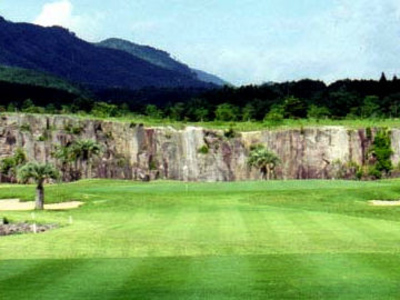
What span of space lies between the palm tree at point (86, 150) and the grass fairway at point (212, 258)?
84.0m

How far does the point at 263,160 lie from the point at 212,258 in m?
111

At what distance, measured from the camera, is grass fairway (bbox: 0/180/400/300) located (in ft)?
68.8

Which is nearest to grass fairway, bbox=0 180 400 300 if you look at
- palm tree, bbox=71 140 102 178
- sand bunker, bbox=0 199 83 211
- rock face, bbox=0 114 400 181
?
sand bunker, bbox=0 199 83 211

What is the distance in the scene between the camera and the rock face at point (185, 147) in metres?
144

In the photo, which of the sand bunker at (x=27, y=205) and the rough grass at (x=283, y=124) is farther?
the rough grass at (x=283, y=124)

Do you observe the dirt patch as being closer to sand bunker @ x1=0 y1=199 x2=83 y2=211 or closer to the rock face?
sand bunker @ x1=0 y1=199 x2=83 y2=211

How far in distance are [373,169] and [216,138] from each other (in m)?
31.2

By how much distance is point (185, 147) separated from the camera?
15125 cm

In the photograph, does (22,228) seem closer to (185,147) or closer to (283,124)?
(185,147)

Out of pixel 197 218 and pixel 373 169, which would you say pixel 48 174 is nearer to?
pixel 197 218

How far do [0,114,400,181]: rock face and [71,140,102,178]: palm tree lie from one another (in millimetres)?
1845

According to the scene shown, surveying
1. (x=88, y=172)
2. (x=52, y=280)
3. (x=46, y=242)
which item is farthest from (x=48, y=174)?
(x=88, y=172)

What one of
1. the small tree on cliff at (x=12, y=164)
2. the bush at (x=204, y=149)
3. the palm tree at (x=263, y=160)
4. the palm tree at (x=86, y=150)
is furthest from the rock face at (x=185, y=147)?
the palm tree at (x=263, y=160)

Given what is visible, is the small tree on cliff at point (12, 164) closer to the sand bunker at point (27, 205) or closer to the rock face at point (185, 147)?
the rock face at point (185, 147)
